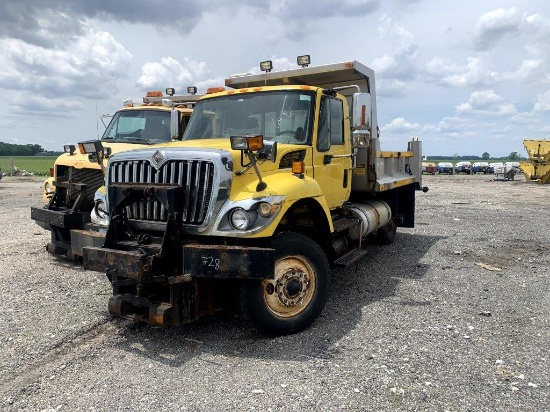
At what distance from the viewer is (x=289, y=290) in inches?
187

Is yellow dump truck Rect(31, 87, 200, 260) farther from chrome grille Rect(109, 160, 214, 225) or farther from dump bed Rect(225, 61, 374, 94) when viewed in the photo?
dump bed Rect(225, 61, 374, 94)

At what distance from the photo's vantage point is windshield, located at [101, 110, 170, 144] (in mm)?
9180

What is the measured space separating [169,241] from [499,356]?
319cm

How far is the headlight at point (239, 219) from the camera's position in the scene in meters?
4.37

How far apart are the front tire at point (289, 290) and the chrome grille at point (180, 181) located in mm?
794

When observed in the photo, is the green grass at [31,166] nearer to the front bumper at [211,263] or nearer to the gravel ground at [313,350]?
the gravel ground at [313,350]

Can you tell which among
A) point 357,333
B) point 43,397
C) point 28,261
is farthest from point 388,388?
point 28,261

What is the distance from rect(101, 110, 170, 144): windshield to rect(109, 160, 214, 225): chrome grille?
4308mm

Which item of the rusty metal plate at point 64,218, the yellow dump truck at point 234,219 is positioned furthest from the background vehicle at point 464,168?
the rusty metal plate at point 64,218

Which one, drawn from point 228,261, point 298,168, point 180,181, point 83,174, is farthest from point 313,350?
point 83,174

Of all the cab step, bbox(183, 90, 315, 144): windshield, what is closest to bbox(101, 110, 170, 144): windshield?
bbox(183, 90, 315, 144): windshield

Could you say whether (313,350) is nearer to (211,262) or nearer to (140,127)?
(211,262)

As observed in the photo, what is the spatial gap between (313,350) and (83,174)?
17.2ft

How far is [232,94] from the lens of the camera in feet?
20.4
